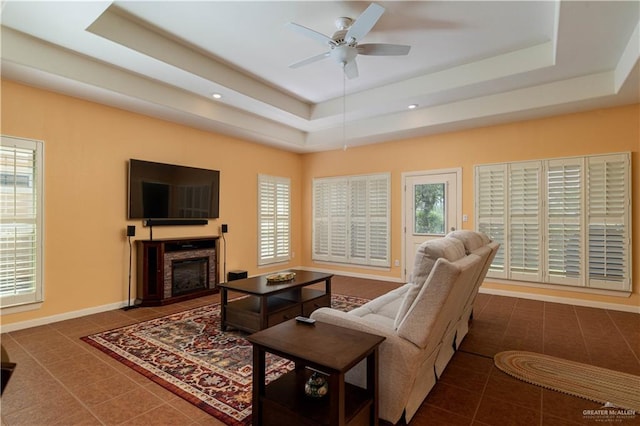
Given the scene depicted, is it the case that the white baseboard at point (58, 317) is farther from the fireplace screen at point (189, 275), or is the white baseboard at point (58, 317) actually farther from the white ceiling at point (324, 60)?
the white ceiling at point (324, 60)

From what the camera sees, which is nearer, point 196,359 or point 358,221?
point 196,359

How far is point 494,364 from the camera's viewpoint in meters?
2.76

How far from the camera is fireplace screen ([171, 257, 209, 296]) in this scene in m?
4.73

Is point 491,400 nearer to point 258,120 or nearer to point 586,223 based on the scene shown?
point 586,223

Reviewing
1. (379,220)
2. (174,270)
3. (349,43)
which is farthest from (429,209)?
(174,270)

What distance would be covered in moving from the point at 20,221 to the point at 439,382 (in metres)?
4.53

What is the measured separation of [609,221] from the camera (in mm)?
4391

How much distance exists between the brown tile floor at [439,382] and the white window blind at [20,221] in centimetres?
48

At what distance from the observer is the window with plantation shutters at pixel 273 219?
21.7 feet

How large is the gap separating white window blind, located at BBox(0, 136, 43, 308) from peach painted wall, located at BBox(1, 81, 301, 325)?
3.6 inches

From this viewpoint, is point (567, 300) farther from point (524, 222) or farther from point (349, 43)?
point (349, 43)

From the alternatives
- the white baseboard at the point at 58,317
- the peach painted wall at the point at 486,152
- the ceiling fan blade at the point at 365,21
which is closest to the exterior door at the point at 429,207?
the peach painted wall at the point at 486,152

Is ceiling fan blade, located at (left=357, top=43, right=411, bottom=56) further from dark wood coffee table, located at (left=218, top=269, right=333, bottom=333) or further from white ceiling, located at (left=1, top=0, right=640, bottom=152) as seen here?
dark wood coffee table, located at (left=218, top=269, right=333, bottom=333)

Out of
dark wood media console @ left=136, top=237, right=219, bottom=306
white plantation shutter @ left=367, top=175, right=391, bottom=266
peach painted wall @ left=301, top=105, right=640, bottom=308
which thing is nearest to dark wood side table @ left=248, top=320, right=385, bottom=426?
dark wood media console @ left=136, top=237, right=219, bottom=306
